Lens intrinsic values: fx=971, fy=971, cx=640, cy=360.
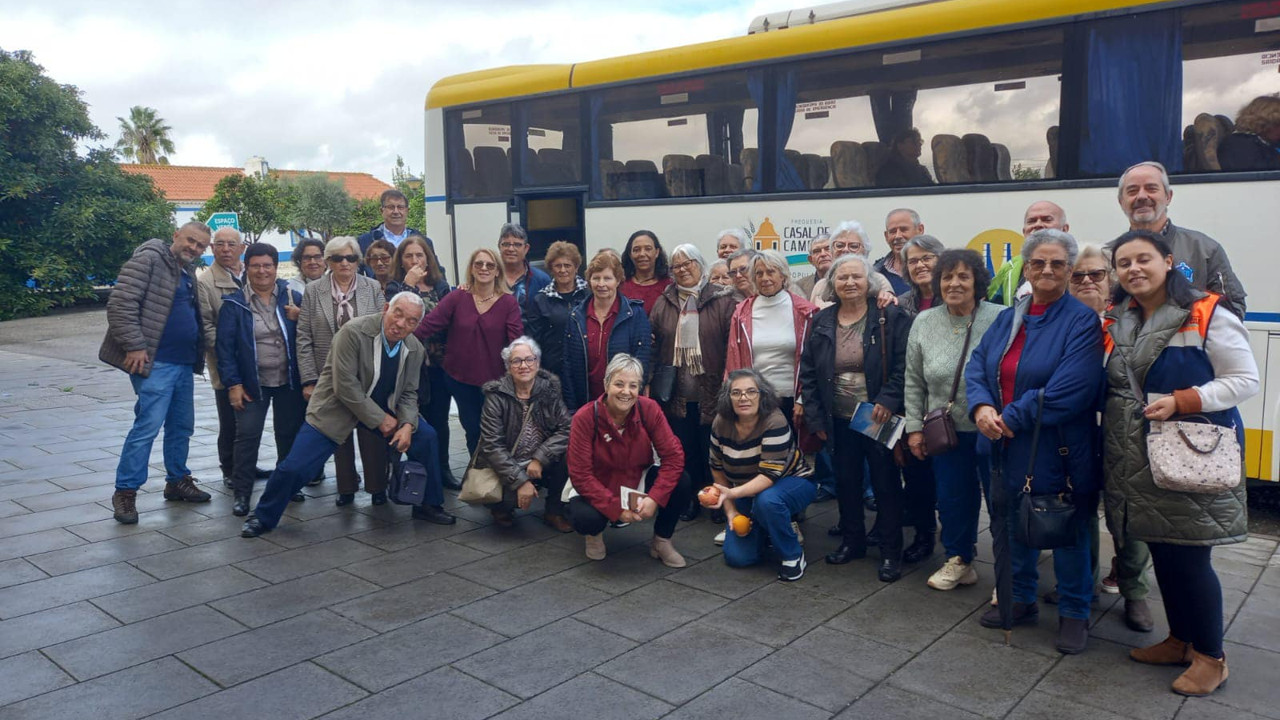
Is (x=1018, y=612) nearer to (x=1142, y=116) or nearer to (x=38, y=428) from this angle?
(x=1142, y=116)

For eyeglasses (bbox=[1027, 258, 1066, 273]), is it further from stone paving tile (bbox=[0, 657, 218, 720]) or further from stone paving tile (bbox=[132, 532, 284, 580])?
stone paving tile (bbox=[132, 532, 284, 580])

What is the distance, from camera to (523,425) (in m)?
6.00

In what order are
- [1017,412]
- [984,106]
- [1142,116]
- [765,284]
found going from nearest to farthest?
[1017,412], [765,284], [1142,116], [984,106]

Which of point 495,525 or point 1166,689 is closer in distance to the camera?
point 1166,689

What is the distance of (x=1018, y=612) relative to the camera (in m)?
4.49

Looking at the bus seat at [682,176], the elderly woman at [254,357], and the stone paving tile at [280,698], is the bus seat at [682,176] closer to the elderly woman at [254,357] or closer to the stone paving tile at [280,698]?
the elderly woman at [254,357]

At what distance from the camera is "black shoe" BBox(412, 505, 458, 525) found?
249 inches

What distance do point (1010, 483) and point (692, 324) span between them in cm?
234

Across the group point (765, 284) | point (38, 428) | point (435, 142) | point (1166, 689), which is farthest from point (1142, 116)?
point (38, 428)

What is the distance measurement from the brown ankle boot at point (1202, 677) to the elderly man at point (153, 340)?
5899mm

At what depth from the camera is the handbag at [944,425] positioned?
4.66 metres

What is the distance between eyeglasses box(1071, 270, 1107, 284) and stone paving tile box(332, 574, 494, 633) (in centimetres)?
321

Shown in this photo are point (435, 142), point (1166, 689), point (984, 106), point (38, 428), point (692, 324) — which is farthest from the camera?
point (435, 142)

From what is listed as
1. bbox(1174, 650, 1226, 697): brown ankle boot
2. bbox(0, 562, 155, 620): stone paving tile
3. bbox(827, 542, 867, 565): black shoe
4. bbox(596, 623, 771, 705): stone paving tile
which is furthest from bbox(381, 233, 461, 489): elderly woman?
bbox(1174, 650, 1226, 697): brown ankle boot
